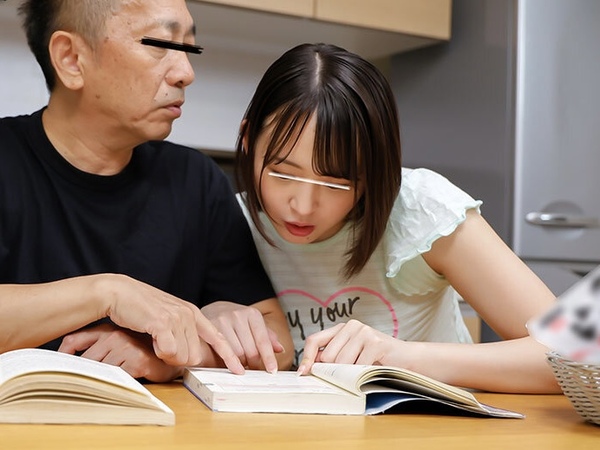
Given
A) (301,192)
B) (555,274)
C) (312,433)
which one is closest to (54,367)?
(312,433)

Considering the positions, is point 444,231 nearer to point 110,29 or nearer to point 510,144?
point 110,29

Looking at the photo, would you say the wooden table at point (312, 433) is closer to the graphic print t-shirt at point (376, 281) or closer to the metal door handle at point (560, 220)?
the graphic print t-shirt at point (376, 281)

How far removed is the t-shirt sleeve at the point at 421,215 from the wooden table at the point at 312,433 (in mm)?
402

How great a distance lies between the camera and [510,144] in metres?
2.46

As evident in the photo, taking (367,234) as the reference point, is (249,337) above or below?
below

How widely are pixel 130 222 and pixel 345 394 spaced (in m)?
0.66

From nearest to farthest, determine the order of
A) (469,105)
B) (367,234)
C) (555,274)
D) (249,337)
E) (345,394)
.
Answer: (345,394) < (249,337) < (367,234) < (555,274) < (469,105)

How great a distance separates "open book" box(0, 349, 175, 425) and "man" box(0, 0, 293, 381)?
463 mm

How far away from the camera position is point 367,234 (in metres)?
1.34

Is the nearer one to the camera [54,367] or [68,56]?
[54,367]

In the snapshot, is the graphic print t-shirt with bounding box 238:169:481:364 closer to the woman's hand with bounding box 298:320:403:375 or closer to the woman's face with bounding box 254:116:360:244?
the woman's face with bounding box 254:116:360:244

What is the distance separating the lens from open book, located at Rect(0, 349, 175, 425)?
0.76m

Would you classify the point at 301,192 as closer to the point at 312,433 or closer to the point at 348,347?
the point at 348,347

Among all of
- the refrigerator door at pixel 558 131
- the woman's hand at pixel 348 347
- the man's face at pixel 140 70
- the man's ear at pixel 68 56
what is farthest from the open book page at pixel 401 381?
the refrigerator door at pixel 558 131
